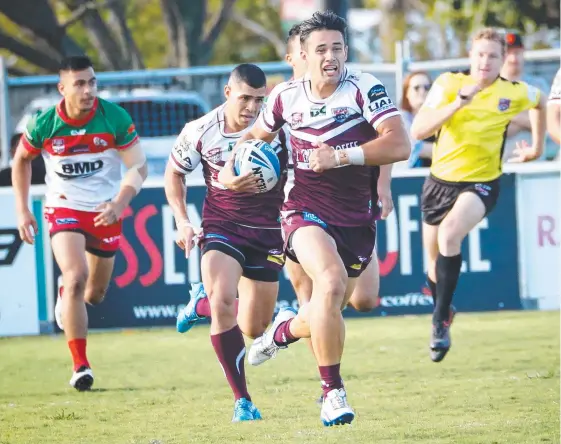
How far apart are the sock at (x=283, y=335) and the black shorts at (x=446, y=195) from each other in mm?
2641

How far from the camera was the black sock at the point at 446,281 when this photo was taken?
423 inches

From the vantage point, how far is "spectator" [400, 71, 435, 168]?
13773 mm

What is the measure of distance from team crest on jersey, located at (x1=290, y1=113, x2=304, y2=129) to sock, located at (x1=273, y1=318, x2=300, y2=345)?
124cm

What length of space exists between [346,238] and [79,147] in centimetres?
307

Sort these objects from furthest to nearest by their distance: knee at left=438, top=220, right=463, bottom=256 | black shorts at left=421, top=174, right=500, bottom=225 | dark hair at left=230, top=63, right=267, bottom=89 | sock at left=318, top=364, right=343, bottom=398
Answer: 1. black shorts at left=421, top=174, right=500, bottom=225
2. knee at left=438, top=220, right=463, bottom=256
3. dark hair at left=230, top=63, right=267, bottom=89
4. sock at left=318, top=364, right=343, bottom=398

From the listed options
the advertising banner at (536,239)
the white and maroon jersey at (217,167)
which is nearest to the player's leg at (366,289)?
the white and maroon jersey at (217,167)

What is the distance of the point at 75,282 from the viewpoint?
10.2m

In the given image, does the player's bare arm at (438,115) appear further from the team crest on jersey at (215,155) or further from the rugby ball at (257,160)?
the rugby ball at (257,160)

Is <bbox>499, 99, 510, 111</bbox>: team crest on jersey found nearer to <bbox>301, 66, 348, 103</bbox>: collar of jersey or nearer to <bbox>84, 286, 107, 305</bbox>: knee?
<bbox>301, 66, 348, 103</bbox>: collar of jersey

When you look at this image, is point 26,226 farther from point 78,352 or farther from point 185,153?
point 185,153

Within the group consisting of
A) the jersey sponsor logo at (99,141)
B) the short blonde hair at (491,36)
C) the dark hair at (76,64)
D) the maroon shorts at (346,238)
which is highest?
the short blonde hair at (491,36)

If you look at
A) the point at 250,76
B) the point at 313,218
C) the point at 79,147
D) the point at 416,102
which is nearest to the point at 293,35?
the point at 250,76

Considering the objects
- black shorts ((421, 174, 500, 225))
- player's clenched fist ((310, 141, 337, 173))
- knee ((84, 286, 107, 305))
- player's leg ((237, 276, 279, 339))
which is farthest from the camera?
knee ((84, 286, 107, 305))

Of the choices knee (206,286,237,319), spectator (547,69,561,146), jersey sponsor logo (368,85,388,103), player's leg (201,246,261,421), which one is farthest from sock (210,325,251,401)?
spectator (547,69,561,146)
